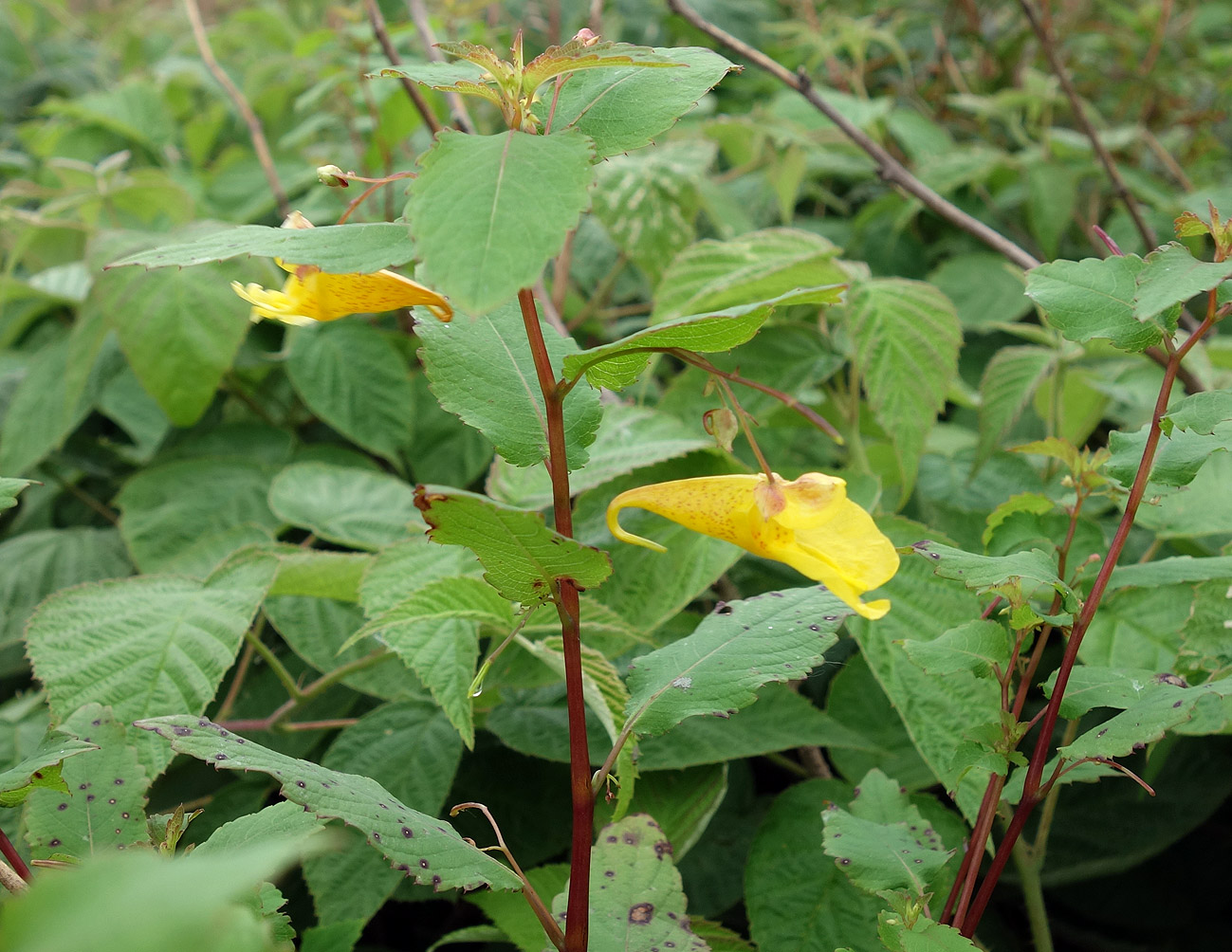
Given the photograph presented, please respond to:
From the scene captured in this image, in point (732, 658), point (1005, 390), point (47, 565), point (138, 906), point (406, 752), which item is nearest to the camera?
point (138, 906)

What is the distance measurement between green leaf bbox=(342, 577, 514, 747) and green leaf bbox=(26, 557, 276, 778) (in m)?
0.09

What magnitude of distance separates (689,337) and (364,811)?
0.22 m

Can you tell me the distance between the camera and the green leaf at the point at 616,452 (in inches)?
23.3

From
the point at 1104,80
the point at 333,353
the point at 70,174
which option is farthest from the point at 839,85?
Result: the point at 70,174

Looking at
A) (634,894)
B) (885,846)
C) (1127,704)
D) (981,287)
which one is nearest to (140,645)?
(634,894)

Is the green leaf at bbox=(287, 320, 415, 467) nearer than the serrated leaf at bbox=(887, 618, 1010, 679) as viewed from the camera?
No

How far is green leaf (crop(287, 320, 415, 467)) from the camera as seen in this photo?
88 cm

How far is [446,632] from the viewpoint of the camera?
53cm

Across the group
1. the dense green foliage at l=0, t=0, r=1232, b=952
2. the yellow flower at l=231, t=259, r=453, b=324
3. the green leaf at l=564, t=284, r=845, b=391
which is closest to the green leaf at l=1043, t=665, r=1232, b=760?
the dense green foliage at l=0, t=0, r=1232, b=952

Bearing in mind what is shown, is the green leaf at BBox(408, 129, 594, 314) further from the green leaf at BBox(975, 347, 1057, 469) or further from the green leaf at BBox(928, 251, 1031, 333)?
the green leaf at BBox(928, 251, 1031, 333)

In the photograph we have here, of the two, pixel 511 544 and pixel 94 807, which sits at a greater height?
pixel 511 544

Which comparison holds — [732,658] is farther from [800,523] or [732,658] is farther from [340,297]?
[340,297]

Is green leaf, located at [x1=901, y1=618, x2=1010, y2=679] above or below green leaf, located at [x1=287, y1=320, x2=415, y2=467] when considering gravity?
above

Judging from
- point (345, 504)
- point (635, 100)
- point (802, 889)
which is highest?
point (635, 100)
